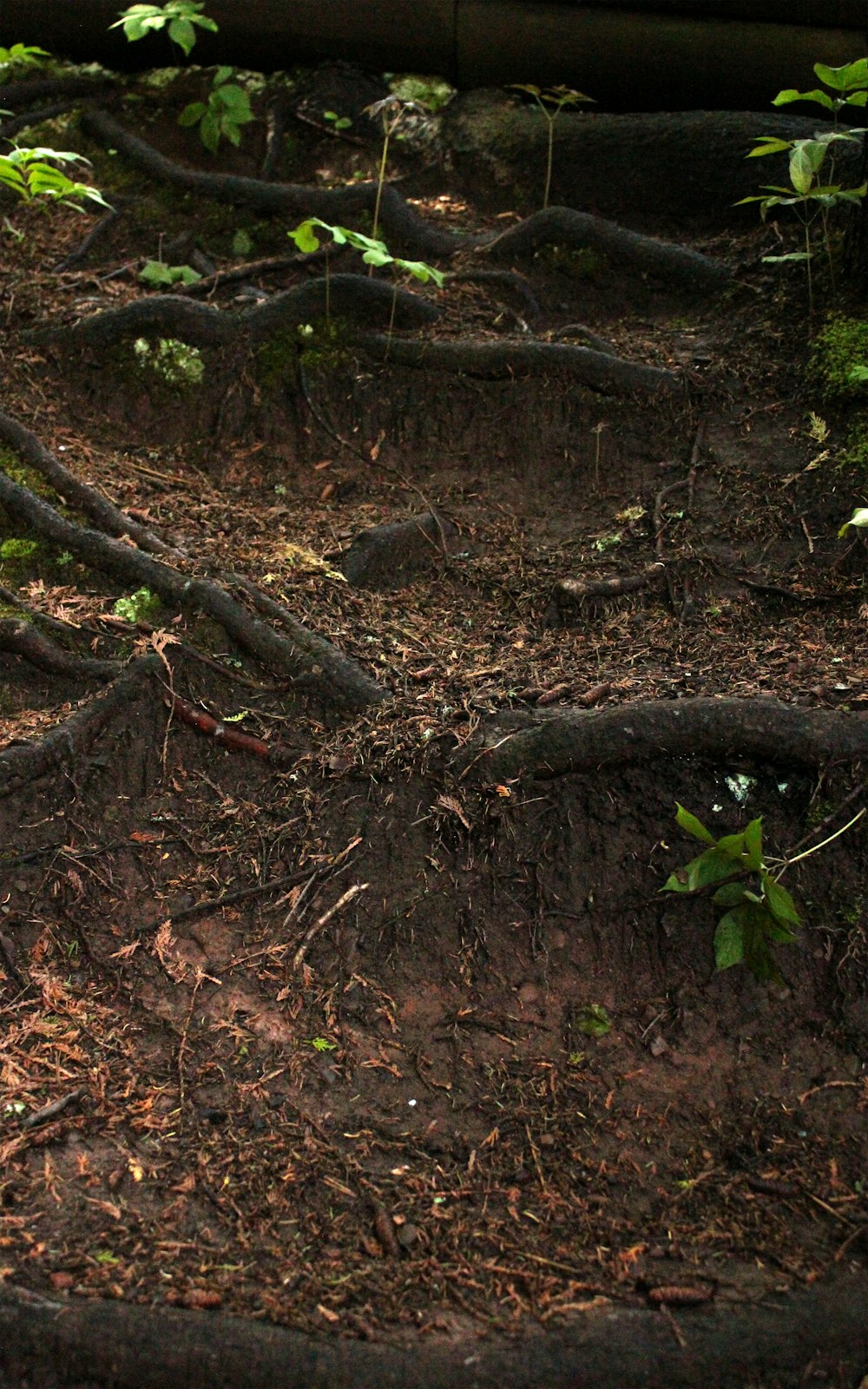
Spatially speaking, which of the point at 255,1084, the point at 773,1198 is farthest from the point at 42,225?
the point at 773,1198

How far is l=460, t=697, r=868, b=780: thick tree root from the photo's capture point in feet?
11.0

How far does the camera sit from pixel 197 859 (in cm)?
353

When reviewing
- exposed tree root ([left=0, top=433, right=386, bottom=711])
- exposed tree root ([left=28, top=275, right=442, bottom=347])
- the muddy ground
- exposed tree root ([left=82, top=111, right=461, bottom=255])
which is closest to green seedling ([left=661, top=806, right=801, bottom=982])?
the muddy ground

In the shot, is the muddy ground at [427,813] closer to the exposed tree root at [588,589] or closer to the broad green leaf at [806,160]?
the exposed tree root at [588,589]

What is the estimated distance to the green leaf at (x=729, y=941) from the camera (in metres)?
3.15

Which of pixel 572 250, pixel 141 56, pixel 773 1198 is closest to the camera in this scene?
pixel 773 1198

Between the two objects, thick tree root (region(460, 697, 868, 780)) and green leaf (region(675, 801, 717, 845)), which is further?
thick tree root (region(460, 697, 868, 780))

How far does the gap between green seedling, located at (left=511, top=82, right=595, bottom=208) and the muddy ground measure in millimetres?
836

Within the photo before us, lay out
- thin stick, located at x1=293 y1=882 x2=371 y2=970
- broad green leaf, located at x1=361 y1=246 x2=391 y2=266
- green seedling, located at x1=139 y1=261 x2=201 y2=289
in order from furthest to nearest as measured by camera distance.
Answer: green seedling, located at x1=139 y1=261 x2=201 y2=289
broad green leaf, located at x1=361 y1=246 x2=391 y2=266
thin stick, located at x1=293 y1=882 x2=371 y2=970

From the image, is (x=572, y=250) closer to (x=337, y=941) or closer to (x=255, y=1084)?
(x=337, y=941)

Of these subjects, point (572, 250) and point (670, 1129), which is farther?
point (572, 250)

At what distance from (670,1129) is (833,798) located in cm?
109

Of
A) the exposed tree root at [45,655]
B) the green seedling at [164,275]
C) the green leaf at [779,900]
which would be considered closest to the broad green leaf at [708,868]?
the green leaf at [779,900]

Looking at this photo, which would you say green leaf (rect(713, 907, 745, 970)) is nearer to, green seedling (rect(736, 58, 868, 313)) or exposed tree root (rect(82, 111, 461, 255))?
green seedling (rect(736, 58, 868, 313))
